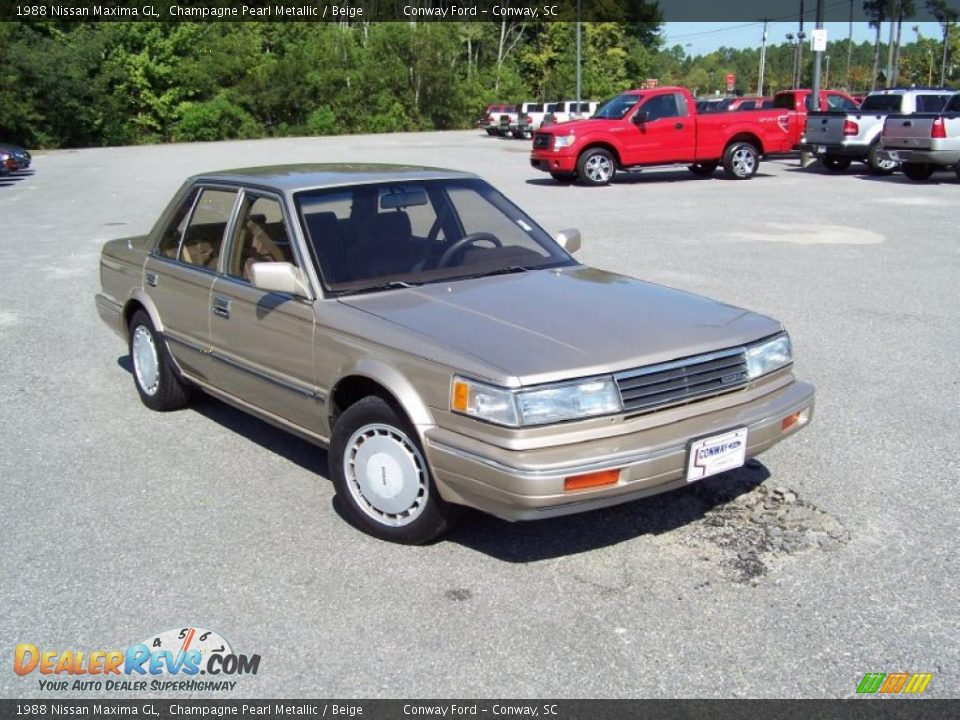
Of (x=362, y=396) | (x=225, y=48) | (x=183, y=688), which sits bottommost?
(x=183, y=688)

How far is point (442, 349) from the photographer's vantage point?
3943mm

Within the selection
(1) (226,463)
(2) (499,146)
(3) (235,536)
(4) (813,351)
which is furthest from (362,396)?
(2) (499,146)

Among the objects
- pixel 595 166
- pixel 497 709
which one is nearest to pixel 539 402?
pixel 497 709

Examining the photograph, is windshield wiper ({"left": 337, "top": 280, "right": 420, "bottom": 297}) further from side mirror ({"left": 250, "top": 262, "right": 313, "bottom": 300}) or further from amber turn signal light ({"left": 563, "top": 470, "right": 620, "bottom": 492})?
amber turn signal light ({"left": 563, "top": 470, "right": 620, "bottom": 492})

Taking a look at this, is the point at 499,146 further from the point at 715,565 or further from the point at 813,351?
the point at 715,565

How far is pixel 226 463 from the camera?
5246 mm

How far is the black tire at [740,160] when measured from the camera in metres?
22.0

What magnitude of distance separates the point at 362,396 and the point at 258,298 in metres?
0.88

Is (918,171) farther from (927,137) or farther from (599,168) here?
(599,168)

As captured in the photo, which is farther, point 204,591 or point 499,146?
point 499,146

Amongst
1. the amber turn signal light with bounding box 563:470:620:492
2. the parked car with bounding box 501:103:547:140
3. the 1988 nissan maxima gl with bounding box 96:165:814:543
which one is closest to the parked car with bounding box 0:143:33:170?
the parked car with bounding box 501:103:547:140

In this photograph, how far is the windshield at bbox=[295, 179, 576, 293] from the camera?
480 centimetres

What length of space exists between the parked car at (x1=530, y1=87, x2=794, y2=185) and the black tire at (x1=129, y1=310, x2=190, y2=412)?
1592 centimetres

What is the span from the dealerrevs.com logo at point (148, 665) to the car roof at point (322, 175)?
2406 mm
